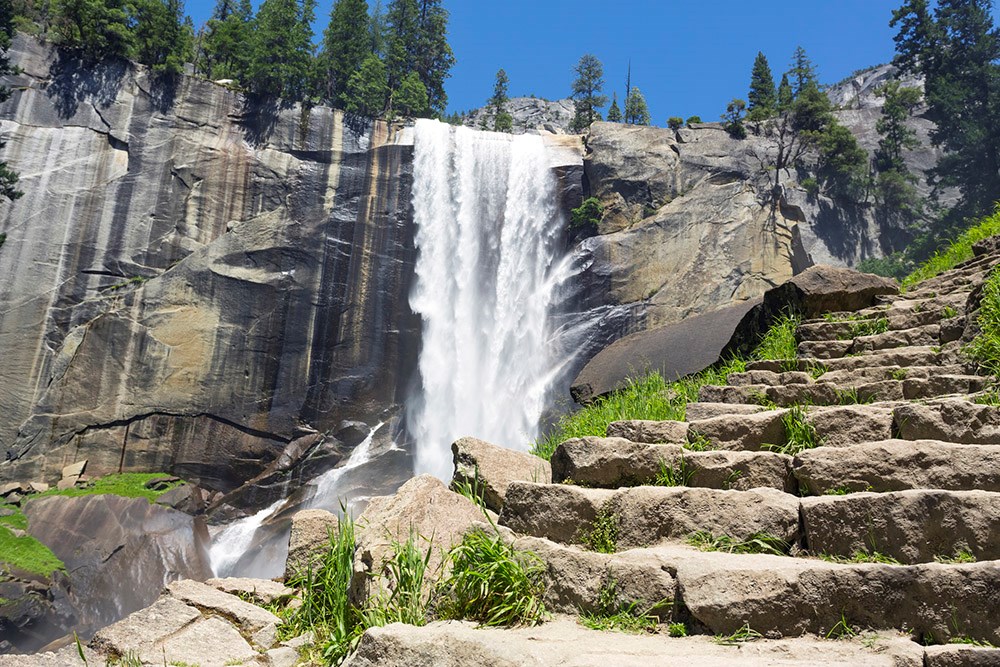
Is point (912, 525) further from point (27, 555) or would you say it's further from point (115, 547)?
point (27, 555)

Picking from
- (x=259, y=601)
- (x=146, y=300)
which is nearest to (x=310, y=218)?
(x=146, y=300)

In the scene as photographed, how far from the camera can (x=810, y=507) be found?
381cm

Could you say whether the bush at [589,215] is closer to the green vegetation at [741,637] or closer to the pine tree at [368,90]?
the pine tree at [368,90]

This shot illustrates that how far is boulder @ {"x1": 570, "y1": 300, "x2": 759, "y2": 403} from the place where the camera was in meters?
9.33

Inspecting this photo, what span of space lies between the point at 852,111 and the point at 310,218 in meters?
37.1

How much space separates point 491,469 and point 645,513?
154cm

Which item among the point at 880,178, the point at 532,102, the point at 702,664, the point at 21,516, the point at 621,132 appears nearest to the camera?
the point at 702,664

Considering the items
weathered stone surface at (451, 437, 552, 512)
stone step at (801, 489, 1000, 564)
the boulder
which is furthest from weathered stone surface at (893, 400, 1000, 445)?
the boulder

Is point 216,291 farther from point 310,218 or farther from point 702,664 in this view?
point 702,664

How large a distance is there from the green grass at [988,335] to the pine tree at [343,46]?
2889 centimetres

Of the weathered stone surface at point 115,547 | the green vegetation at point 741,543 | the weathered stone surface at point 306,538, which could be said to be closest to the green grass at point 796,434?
the green vegetation at point 741,543

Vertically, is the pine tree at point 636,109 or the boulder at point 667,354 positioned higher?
the pine tree at point 636,109

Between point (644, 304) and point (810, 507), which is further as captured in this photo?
point (644, 304)

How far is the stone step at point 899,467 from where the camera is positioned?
12.8 feet
